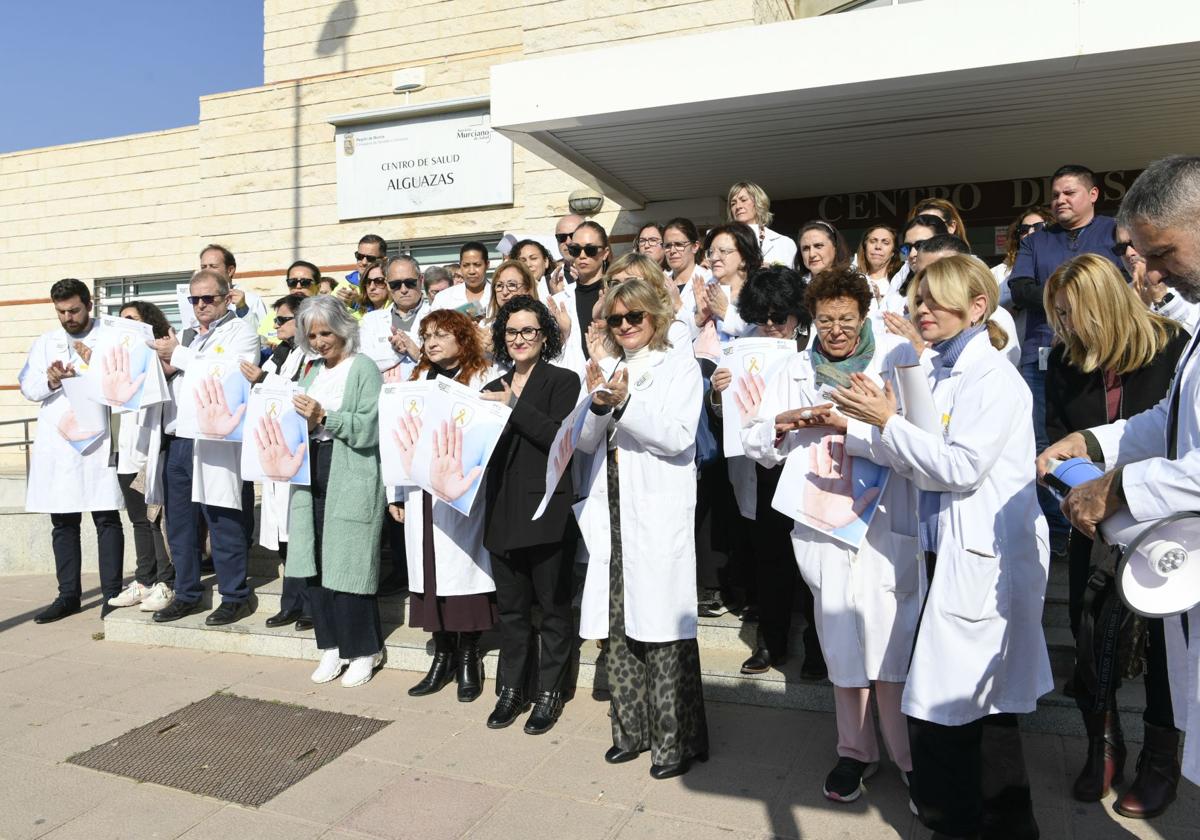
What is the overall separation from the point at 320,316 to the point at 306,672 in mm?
2322

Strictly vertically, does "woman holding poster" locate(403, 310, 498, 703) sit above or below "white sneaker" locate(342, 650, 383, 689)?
above

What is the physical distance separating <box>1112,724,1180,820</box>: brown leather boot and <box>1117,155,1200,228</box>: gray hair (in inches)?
90.5

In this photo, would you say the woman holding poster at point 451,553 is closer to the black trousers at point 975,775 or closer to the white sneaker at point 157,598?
the black trousers at point 975,775

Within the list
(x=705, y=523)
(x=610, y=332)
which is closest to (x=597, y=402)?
(x=610, y=332)

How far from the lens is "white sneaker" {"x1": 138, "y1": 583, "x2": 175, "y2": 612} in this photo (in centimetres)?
667

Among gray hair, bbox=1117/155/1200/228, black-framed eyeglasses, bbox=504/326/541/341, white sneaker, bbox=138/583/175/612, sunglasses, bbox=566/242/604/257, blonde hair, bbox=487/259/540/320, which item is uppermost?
sunglasses, bbox=566/242/604/257

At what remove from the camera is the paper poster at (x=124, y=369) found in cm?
619

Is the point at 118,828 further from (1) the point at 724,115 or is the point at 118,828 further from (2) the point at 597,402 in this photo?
(1) the point at 724,115

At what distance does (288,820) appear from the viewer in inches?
147

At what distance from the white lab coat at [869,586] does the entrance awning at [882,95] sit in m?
3.90

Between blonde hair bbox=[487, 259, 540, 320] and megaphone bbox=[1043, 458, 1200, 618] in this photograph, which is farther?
blonde hair bbox=[487, 259, 540, 320]

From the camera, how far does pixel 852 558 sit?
3.53m

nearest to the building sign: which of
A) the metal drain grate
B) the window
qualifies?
the window

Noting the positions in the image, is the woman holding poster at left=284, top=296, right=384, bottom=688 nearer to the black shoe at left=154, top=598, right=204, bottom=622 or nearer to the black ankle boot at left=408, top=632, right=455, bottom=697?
the black ankle boot at left=408, top=632, right=455, bottom=697
